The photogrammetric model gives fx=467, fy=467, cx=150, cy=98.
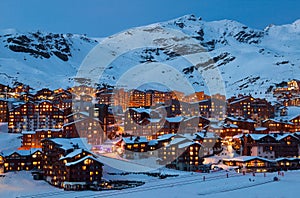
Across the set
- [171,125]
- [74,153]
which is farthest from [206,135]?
[74,153]

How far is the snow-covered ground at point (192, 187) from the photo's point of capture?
1511 inches

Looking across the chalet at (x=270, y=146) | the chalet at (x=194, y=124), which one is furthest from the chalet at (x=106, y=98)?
the chalet at (x=270, y=146)

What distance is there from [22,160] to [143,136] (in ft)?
70.6

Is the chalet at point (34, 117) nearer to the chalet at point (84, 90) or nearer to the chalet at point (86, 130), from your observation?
the chalet at point (86, 130)

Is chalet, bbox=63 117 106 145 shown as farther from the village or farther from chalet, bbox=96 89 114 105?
chalet, bbox=96 89 114 105

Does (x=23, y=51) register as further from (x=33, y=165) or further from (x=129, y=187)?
(x=129, y=187)

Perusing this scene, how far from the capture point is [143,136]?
235ft

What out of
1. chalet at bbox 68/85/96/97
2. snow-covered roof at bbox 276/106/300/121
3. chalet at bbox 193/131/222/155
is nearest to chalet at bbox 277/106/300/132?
snow-covered roof at bbox 276/106/300/121

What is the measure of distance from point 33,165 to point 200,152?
68.0ft

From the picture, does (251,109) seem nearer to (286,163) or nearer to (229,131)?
(229,131)

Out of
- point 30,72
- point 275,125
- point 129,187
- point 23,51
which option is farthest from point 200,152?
point 23,51

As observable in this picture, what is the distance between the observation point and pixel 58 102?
95.0 metres

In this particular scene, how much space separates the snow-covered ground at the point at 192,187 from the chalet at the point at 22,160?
3.89 m

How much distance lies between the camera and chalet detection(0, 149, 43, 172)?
5475cm
